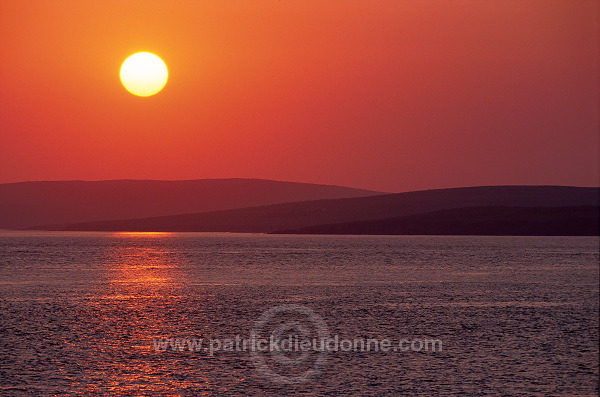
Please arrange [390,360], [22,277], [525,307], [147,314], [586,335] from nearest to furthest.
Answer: [390,360] < [586,335] < [147,314] < [525,307] < [22,277]

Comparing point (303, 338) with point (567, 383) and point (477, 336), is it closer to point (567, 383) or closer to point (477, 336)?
point (477, 336)

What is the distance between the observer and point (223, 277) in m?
107

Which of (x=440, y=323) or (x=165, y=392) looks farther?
(x=440, y=323)

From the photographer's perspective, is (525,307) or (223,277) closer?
(525,307)

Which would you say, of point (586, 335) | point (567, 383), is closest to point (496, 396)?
point (567, 383)

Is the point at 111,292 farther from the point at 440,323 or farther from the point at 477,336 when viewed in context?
the point at 477,336

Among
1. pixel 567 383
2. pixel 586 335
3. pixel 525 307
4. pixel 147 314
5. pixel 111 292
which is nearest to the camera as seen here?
pixel 567 383

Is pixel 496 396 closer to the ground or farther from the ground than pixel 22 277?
closer to the ground

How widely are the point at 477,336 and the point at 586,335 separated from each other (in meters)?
6.82

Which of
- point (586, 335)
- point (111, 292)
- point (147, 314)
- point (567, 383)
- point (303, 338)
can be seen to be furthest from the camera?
point (111, 292)

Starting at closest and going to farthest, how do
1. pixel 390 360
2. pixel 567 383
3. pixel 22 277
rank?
pixel 567 383
pixel 390 360
pixel 22 277

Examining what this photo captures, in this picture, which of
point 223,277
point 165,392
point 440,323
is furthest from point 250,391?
point 223,277

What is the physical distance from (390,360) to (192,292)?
43642 millimetres

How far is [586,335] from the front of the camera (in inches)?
1994
